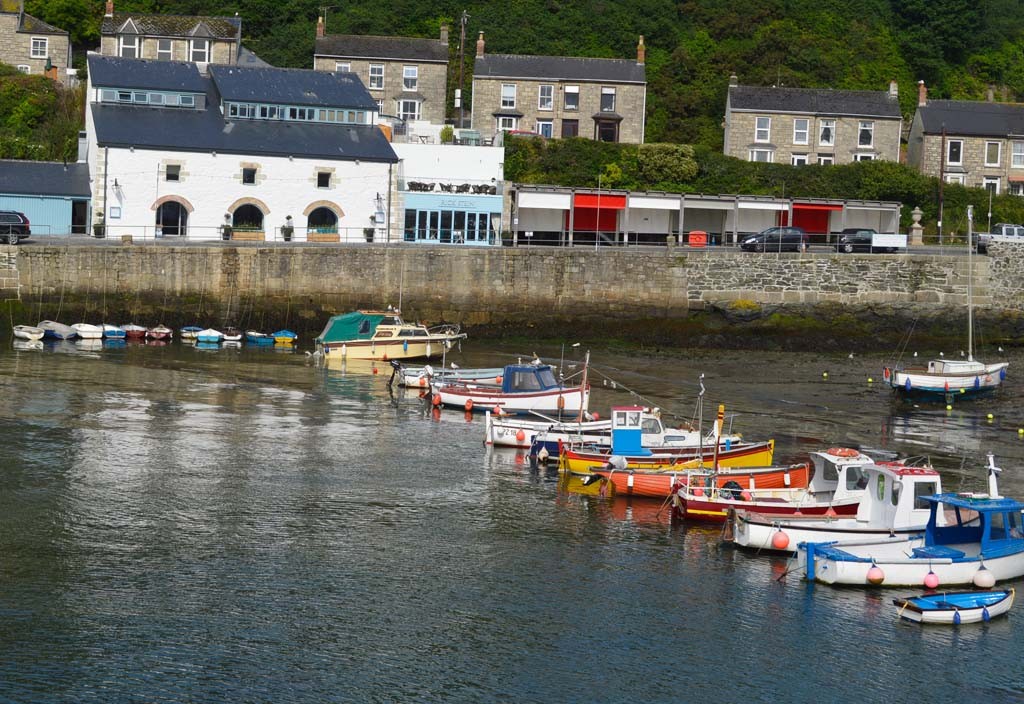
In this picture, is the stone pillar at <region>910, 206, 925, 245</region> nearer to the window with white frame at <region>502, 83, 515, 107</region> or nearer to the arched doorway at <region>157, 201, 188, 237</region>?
A: the window with white frame at <region>502, 83, 515, 107</region>

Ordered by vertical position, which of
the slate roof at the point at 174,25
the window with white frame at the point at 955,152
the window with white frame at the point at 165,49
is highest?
the slate roof at the point at 174,25

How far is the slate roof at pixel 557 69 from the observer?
6775cm

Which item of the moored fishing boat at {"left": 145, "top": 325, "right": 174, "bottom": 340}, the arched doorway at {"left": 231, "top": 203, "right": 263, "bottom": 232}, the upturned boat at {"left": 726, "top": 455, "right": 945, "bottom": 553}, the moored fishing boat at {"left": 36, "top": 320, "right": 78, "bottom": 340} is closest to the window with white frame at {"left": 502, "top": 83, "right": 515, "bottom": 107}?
the arched doorway at {"left": 231, "top": 203, "right": 263, "bottom": 232}

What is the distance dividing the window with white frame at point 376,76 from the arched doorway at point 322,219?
47.0ft

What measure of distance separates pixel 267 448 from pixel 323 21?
47.0 meters

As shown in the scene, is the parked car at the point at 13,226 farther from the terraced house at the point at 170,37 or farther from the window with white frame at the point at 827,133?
the window with white frame at the point at 827,133

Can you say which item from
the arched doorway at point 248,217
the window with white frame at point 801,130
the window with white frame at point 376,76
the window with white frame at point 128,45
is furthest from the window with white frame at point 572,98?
the window with white frame at point 128,45

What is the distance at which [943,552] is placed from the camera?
23062 mm

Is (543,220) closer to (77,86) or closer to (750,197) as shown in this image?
(750,197)

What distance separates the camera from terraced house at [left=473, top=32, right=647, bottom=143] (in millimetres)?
67812

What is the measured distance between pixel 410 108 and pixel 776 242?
23.0 metres

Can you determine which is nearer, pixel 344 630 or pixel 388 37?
pixel 344 630

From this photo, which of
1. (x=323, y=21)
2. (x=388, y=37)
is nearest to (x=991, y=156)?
(x=388, y=37)

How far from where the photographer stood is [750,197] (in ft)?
196
